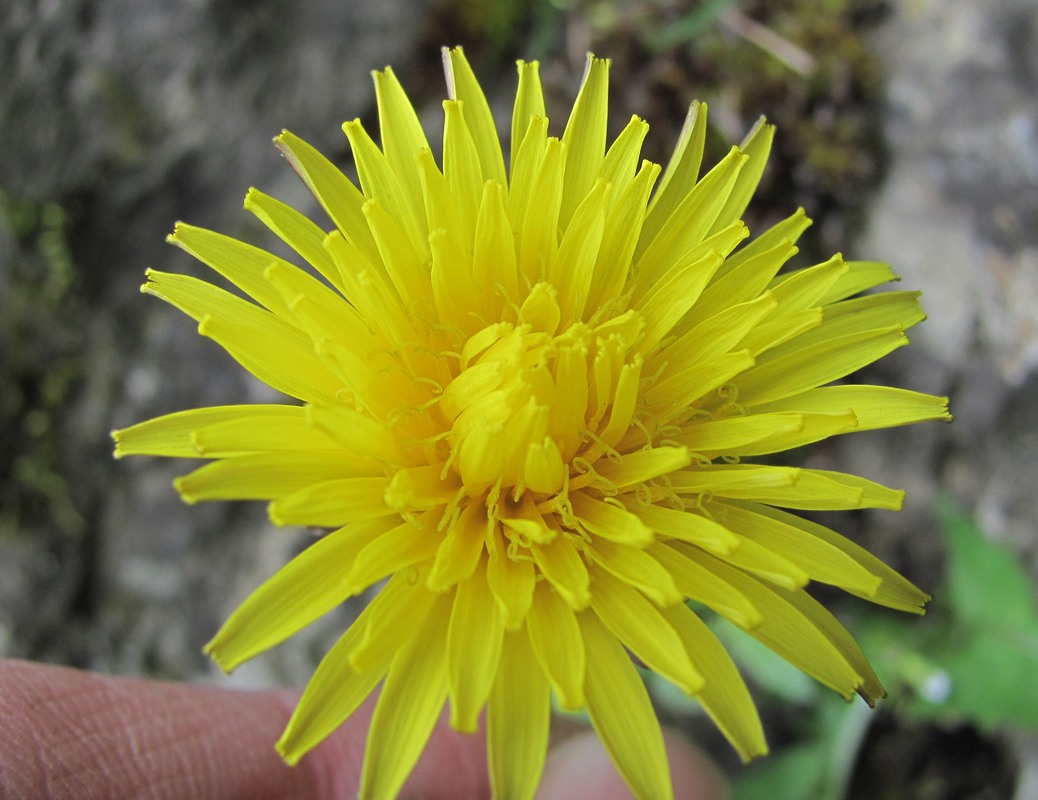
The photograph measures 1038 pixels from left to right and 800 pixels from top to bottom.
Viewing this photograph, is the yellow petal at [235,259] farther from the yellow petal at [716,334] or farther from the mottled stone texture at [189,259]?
the mottled stone texture at [189,259]

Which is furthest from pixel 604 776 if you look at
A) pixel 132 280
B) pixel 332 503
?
pixel 132 280

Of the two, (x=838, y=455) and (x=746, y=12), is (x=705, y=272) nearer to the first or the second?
(x=838, y=455)

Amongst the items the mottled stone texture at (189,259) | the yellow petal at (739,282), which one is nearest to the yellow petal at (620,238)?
A: the yellow petal at (739,282)

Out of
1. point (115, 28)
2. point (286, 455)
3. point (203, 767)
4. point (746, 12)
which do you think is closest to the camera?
point (286, 455)

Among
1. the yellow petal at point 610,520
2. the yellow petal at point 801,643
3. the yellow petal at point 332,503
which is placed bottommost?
the yellow petal at point 801,643

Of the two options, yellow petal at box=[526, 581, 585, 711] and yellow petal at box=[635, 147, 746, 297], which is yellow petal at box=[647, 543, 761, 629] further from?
yellow petal at box=[635, 147, 746, 297]

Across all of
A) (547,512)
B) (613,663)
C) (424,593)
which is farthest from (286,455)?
(613,663)

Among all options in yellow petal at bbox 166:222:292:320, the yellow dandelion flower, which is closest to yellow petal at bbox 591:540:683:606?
the yellow dandelion flower
